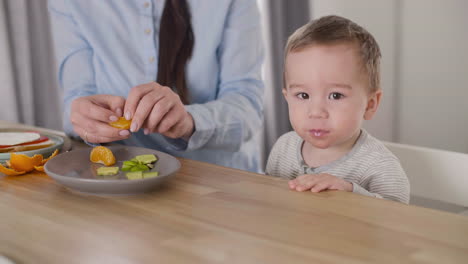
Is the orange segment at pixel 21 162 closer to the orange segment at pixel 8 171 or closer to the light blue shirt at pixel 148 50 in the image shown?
the orange segment at pixel 8 171

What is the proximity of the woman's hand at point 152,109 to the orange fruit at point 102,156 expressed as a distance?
0.10m

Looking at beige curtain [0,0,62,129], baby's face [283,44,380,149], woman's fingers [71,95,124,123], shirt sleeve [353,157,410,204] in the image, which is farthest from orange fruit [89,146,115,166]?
beige curtain [0,0,62,129]

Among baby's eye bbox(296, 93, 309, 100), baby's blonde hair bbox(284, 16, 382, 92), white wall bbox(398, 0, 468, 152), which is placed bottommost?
white wall bbox(398, 0, 468, 152)

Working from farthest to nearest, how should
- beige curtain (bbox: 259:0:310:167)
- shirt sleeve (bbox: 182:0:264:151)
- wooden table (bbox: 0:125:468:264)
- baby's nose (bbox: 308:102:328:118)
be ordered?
beige curtain (bbox: 259:0:310:167) < shirt sleeve (bbox: 182:0:264:151) < baby's nose (bbox: 308:102:328:118) < wooden table (bbox: 0:125:468:264)

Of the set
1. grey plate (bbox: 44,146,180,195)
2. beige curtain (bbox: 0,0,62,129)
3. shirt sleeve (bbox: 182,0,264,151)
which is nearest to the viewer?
grey plate (bbox: 44,146,180,195)

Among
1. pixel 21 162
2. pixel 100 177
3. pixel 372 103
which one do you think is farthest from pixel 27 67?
pixel 372 103

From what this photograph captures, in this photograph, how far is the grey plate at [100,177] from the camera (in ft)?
3.12

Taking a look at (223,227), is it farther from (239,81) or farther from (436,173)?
(239,81)

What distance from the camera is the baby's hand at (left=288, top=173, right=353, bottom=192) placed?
986 millimetres

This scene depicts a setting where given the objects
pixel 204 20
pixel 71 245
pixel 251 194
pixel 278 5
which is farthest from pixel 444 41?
pixel 71 245

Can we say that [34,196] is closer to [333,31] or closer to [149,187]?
[149,187]

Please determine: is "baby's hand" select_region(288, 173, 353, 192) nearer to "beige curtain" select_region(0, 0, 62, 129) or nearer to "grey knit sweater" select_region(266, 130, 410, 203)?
"grey knit sweater" select_region(266, 130, 410, 203)

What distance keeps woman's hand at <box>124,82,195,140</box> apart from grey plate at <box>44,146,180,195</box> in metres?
0.07

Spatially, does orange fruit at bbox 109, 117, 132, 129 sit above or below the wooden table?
above
